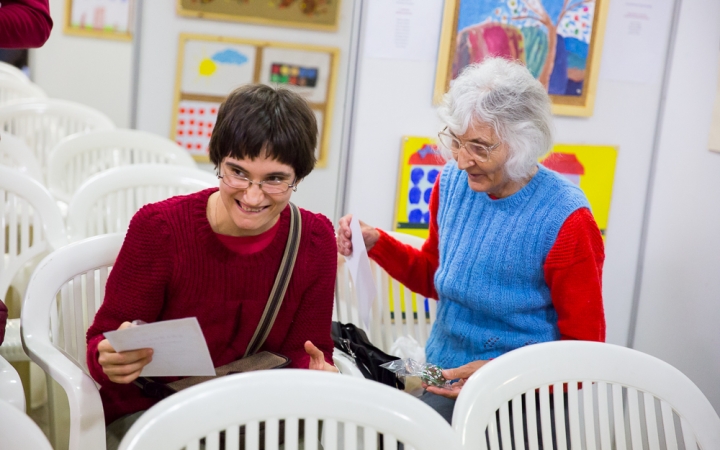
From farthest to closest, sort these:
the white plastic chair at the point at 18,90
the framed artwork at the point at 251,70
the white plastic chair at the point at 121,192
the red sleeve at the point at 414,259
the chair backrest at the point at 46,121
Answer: the white plastic chair at the point at 18,90
the chair backrest at the point at 46,121
the framed artwork at the point at 251,70
the white plastic chair at the point at 121,192
the red sleeve at the point at 414,259

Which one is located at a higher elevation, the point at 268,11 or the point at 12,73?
the point at 268,11

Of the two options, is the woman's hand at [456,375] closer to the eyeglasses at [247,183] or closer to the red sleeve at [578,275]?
the red sleeve at [578,275]

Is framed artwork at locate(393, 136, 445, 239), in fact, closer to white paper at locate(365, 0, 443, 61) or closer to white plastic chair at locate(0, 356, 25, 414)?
white paper at locate(365, 0, 443, 61)

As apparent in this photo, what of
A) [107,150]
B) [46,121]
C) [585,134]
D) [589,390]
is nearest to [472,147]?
[589,390]

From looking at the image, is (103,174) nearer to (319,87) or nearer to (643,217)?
(319,87)

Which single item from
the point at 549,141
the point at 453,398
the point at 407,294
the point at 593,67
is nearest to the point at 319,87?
the point at 593,67

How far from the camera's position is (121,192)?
2584 millimetres

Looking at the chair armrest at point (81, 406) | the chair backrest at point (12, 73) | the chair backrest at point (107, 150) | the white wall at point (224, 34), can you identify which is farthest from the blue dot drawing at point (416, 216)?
the chair backrest at point (12, 73)

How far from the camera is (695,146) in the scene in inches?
122

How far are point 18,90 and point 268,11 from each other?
5.76 ft

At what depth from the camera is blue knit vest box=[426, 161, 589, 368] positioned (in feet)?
6.19

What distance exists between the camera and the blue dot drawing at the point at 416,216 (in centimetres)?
321

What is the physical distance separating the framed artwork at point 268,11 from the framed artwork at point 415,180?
711mm

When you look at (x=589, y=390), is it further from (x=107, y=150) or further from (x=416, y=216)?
(x=107, y=150)
